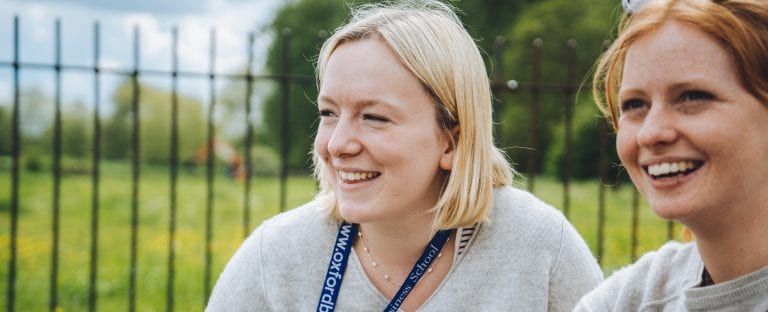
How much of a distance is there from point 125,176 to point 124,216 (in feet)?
17.6

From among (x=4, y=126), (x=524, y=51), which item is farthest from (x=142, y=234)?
(x=524, y=51)

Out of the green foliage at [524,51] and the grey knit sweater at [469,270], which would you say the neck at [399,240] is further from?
the green foliage at [524,51]

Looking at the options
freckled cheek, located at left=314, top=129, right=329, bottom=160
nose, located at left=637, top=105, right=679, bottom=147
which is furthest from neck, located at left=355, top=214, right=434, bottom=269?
nose, located at left=637, top=105, right=679, bottom=147

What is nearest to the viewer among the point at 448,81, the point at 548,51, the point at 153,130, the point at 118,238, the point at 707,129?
the point at 707,129

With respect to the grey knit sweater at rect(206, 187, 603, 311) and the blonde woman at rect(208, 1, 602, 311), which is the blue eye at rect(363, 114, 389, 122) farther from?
the grey knit sweater at rect(206, 187, 603, 311)

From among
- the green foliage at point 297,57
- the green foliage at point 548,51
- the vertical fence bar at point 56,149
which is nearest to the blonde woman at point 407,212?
the vertical fence bar at point 56,149

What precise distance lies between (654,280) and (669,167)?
42cm

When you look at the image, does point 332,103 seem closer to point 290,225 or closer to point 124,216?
point 290,225

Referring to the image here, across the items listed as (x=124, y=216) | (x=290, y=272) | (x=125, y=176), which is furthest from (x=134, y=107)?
(x=125, y=176)

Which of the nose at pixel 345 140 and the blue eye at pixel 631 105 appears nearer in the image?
the blue eye at pixel 631 105

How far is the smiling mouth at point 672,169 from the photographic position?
1.65 metres

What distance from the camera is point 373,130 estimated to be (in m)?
2.55

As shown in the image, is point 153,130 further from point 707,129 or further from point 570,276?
point 707,129

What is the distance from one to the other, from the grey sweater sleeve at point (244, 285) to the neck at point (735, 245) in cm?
151
